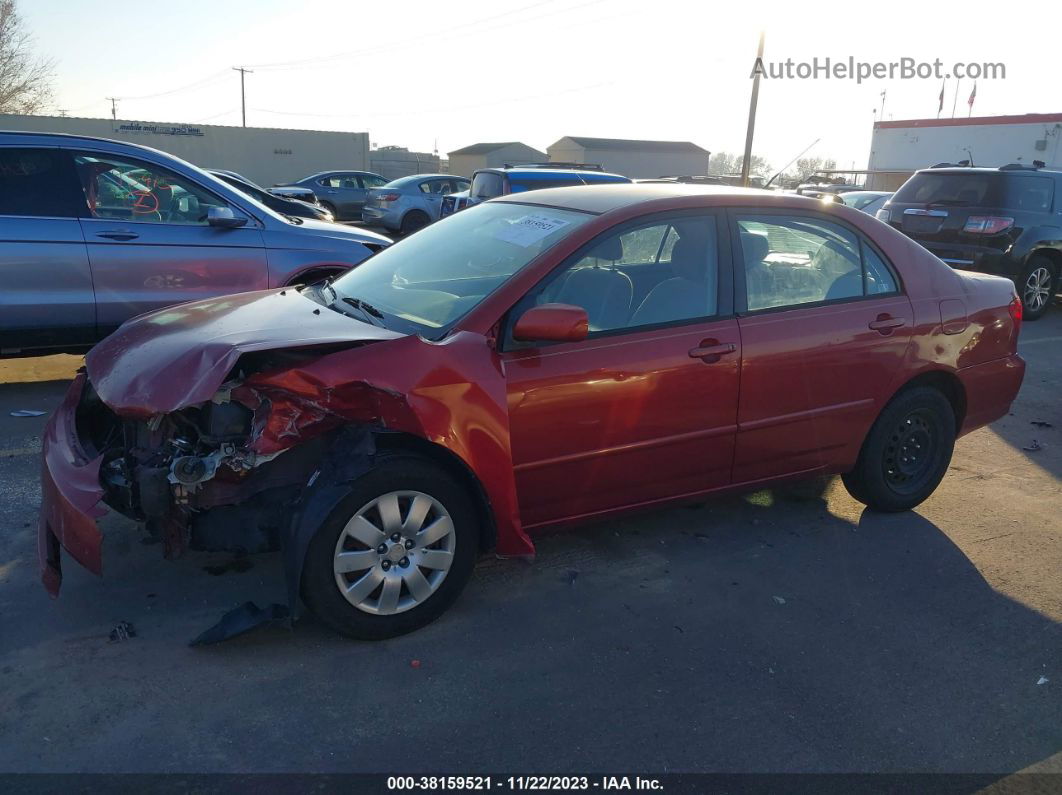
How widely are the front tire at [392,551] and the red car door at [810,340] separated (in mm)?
1460

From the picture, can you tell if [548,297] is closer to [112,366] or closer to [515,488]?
[515,488]

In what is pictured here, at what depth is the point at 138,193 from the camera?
6.15m

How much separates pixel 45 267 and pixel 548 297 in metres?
4.09

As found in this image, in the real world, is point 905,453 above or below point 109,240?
below

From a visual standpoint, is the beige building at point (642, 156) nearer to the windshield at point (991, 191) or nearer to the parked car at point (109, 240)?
the windshield at point (991, 191)

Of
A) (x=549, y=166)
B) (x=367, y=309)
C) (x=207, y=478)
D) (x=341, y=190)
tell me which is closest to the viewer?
(x=207, y=478)

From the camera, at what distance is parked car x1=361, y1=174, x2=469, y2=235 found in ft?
68.0

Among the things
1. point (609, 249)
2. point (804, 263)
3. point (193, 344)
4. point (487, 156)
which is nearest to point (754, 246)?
point (804, 263)

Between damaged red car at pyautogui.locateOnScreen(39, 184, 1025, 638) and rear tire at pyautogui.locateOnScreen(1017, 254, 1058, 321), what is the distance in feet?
23.0

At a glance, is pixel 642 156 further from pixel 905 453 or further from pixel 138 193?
pixel 905 453

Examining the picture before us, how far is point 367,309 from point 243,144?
131ft

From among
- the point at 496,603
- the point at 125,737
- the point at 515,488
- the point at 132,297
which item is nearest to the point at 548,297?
the point at 515,488

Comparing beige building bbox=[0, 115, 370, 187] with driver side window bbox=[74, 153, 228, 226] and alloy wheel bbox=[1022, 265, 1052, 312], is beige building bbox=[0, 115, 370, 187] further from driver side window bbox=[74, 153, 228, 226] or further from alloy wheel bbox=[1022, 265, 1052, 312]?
alloy wheel bbox=[1022, 265, 1052, 312]

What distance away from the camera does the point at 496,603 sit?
3.60m
